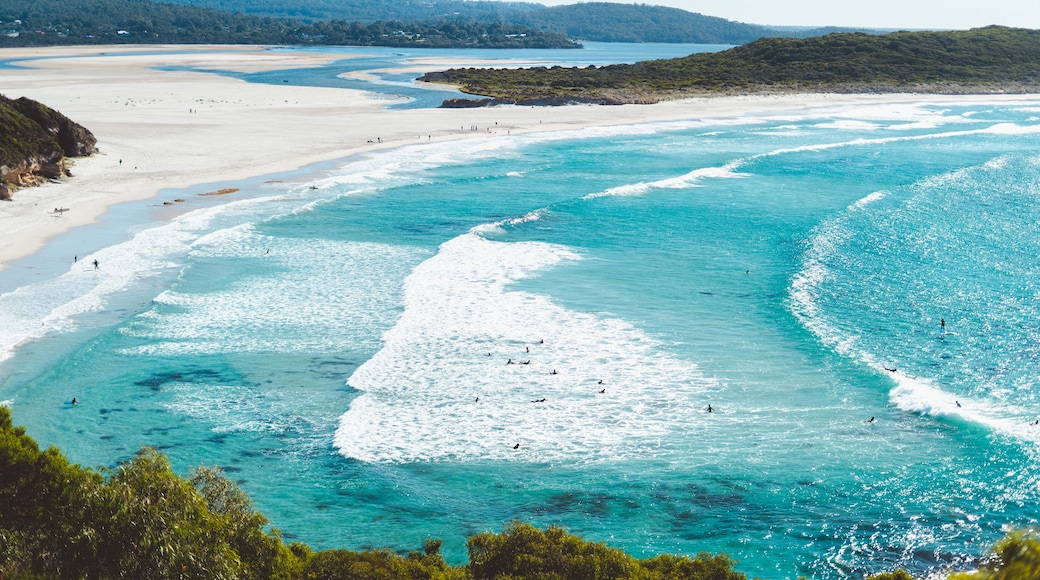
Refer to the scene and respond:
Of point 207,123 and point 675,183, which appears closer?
point 675,183

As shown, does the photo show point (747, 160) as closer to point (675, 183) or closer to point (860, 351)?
point (675, 183)

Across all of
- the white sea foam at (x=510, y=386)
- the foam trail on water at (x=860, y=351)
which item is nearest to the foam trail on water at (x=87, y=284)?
the white sea foam at (x=510, y=386)

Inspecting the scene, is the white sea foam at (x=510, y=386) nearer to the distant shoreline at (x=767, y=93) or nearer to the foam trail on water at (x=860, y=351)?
the foam trail on water at (x=860, y=351)

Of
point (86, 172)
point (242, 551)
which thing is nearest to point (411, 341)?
point (242, 551)

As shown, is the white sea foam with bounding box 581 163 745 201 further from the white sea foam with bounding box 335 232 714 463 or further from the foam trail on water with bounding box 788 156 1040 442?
the white sea foam with bounding box 335 232 714 463

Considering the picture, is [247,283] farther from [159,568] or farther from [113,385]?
[159,568]

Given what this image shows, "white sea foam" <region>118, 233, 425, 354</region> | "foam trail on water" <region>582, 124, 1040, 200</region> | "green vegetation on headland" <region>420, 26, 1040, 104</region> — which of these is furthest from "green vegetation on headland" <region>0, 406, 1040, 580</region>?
"green vegetation on headland" <region>420, 26, 1040, 104</region>

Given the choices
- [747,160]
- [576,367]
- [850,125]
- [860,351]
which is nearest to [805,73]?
[850,125]
